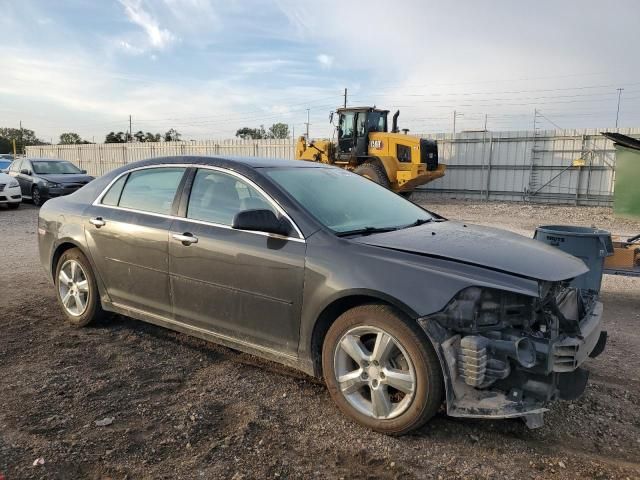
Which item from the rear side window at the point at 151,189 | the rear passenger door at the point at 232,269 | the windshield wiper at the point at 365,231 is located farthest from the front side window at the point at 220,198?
the windshield wiper at the point at 365,231

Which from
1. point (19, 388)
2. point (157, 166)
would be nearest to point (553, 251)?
point (157, 166)

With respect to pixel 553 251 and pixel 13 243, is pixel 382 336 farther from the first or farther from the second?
pixel 13 243

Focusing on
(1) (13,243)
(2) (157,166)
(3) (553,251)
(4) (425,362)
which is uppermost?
(2) (157,166)

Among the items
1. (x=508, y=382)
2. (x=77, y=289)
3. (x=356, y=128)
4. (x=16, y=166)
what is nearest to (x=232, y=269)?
(x=508, y=382)

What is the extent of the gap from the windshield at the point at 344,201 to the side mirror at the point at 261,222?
23 centimetres

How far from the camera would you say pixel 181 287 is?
3.93m

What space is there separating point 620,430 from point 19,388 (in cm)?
392

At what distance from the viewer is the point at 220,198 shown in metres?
3.91

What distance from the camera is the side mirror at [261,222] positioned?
3.38 m

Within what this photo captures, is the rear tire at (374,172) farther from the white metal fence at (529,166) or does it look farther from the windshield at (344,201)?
the windshield at (344,201)

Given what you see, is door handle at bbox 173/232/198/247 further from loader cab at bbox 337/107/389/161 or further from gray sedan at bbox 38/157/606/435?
loader cab at bbox 337/107/389/161

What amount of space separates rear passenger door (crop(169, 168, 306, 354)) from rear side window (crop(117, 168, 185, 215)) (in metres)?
0.24

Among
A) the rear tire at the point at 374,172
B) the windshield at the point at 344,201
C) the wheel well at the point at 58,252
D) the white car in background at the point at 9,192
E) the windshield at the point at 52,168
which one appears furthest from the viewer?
the rear tire at the point at 374,172

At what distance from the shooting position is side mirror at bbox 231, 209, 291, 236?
133 inches
